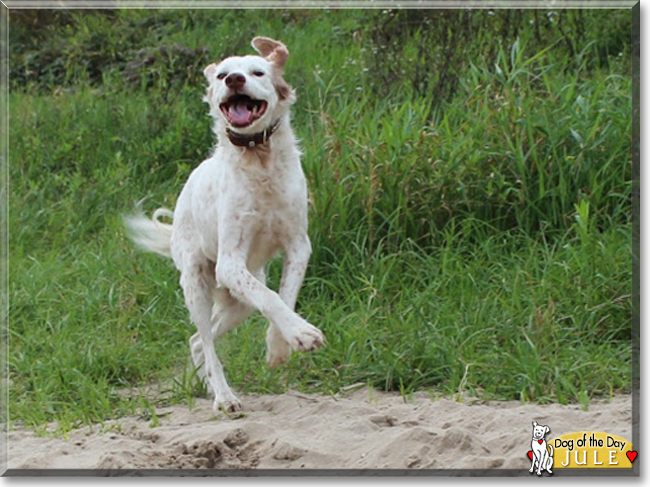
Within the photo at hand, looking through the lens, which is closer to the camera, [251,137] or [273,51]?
[251,137]

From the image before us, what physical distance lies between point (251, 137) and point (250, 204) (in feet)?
1.01

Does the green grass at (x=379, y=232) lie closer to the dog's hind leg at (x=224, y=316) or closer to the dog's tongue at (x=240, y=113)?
the dog's hind leg at (x=224, y=316)

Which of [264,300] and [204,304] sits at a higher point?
[264,300]

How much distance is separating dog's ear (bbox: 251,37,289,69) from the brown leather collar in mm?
296

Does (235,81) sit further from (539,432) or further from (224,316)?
(539,432)

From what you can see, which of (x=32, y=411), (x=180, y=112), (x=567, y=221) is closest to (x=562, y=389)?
(x=567, y=221)

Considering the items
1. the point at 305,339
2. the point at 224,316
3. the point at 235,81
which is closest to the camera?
the point at 305,339

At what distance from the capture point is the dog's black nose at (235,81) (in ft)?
16.2

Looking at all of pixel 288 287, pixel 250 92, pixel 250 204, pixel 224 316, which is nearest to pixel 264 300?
pixel 288 287

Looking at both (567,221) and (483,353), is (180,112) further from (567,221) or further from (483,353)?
(483,353)

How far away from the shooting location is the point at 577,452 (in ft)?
13.7

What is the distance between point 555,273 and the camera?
620 cm

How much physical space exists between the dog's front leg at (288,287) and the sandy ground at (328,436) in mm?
299

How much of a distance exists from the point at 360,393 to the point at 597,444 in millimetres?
1517
